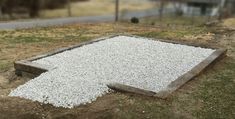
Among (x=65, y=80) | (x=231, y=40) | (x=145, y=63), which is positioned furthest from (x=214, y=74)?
(x=231, y=40)

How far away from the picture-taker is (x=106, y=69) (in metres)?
9.63

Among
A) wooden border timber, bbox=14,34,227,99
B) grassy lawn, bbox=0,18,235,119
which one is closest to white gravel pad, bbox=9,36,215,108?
wooden border timber, bbox=14,34,227,99

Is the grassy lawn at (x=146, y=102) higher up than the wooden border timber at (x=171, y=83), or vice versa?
the wooden border timber at (x=171, y=83)

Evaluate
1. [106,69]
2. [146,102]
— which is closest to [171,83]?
[146,102]

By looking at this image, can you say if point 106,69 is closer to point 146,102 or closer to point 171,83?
point 171,83

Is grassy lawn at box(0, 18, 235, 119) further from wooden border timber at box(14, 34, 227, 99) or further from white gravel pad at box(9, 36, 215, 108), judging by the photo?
white gravel pad at box(9, 36, 215, 108)

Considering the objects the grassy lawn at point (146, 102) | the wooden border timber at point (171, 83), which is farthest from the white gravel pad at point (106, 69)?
the grassy lawn at point (146, 102)

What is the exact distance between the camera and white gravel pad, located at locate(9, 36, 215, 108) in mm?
8195

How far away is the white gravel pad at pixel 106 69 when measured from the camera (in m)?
8.20

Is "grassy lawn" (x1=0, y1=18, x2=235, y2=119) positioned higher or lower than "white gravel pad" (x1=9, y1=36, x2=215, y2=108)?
lower

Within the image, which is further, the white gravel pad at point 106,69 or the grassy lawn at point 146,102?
the white gravel pad at point 106,69

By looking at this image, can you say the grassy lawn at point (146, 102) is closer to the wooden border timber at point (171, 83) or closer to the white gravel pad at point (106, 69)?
the wooden border timber at point (171, 83)

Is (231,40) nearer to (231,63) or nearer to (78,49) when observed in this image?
(231,63)

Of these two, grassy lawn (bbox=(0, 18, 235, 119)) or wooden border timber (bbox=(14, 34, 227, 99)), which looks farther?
wooden border timber (bbox=(14, 34, 227, 99))
